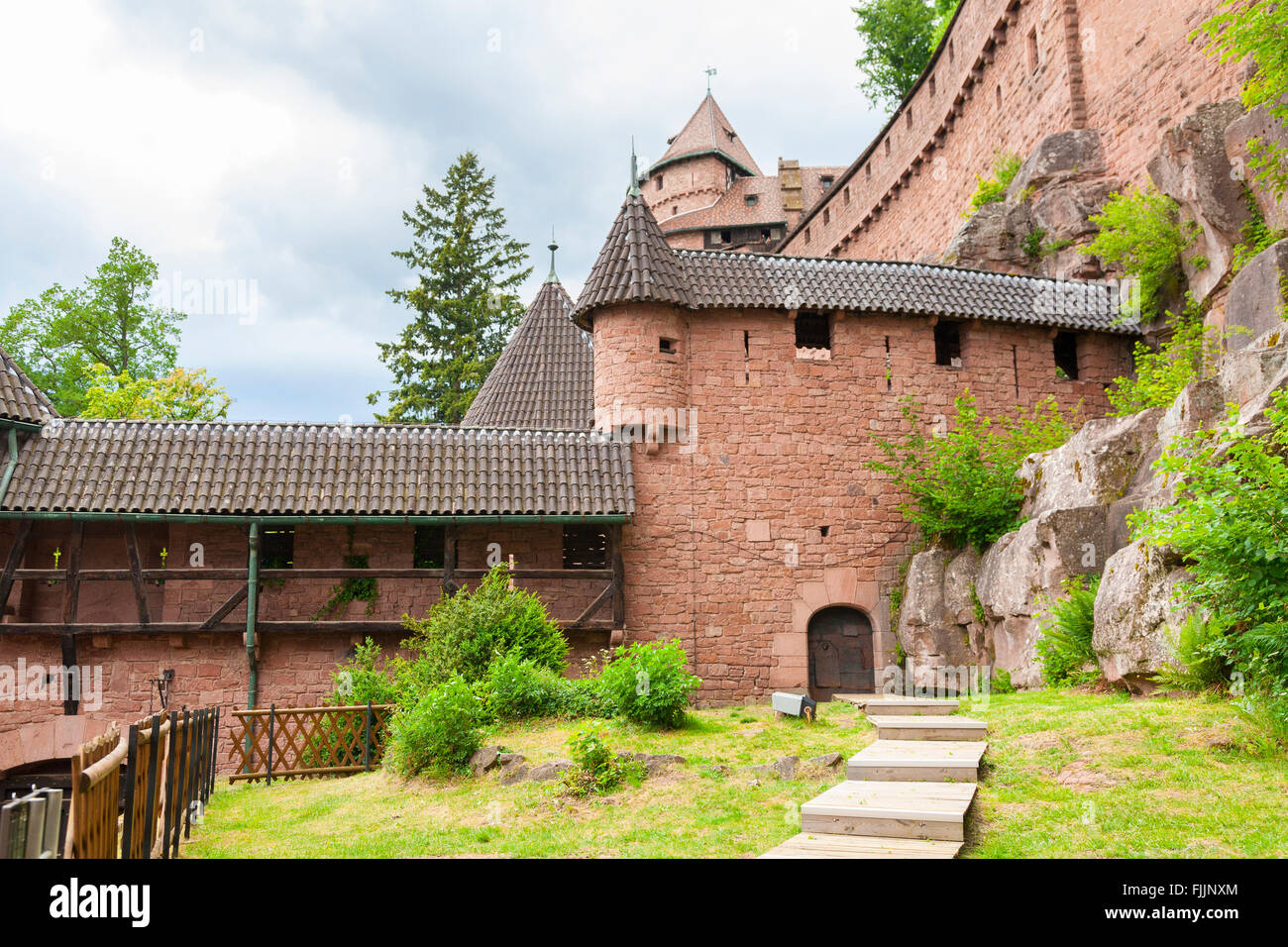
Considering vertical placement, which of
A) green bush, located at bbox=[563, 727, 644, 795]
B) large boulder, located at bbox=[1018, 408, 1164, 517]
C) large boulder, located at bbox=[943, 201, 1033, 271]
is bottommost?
green bush, located at bbox=[563, 727, 644, 795]

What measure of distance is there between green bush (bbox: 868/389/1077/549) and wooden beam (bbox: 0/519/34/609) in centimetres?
1269

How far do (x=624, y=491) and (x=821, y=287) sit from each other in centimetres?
505

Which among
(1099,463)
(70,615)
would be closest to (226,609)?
(70,615)

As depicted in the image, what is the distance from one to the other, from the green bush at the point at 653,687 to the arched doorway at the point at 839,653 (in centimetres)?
508

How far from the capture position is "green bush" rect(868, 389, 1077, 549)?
1407 cm

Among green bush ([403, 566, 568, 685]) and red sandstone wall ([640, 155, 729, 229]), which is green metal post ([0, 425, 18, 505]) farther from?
red sandstone wall ([640, 155, 729, 229])

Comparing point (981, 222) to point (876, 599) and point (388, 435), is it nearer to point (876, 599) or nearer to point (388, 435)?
point (876, 599)

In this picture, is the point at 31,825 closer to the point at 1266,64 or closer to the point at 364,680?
the point at 364,680

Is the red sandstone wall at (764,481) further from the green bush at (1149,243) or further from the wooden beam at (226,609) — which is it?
the wooden beam at (226,609)

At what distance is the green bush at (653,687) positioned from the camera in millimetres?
10219

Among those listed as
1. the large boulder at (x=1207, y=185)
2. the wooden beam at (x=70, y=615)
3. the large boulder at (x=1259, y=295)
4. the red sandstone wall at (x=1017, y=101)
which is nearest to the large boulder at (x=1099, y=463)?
the large boulder at (x=1259, y=295)

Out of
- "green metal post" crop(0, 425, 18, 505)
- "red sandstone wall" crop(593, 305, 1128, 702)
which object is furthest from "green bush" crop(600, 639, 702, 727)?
"green metal post" crop(0, 425, 18, 505)
